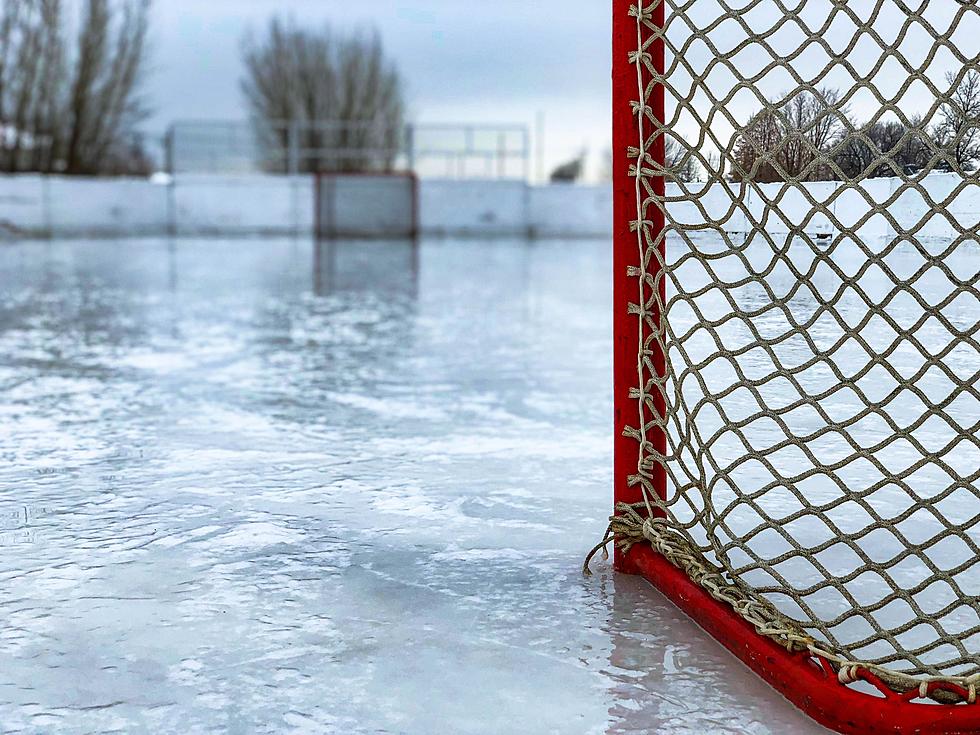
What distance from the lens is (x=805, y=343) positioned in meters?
1.51

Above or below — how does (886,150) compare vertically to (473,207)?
below

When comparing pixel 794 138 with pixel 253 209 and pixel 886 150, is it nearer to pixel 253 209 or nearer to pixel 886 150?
pixel 886 150

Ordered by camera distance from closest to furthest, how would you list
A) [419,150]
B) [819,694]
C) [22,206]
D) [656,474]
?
1. [819,694]
2. [656,474]
3. [22,206]
4. [419,150]

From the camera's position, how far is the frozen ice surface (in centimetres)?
126

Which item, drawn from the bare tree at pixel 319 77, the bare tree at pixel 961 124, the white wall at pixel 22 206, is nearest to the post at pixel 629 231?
the bare tree at pixel 961 124

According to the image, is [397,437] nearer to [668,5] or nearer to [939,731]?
[668,5]

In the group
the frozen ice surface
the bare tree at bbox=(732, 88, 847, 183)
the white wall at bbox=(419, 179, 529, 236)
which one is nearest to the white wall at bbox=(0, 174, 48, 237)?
the white wall at bbox=(419, 179, 529, 236)

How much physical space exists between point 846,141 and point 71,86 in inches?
786

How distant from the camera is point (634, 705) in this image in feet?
4.12

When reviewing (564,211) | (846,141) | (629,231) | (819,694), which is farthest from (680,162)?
(564,211)

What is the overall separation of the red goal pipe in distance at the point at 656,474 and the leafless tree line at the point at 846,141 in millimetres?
159

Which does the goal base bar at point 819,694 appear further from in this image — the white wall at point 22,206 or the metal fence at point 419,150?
the metal fence at point 419,150

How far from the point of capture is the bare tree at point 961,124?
A: 1227 millimetres

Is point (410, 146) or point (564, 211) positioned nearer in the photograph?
point (410, 146)
